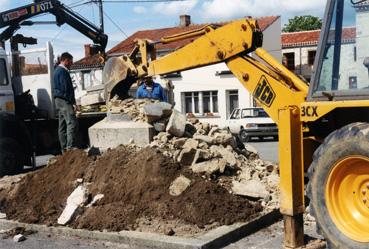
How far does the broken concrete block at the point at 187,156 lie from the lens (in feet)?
26.5

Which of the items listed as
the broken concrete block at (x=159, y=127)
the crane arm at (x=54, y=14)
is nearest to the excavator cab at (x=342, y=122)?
the broken concrete block at (x=159, y=127)

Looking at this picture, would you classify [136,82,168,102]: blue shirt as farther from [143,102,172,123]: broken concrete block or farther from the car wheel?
the car wheel

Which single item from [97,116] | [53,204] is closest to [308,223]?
[53,204]

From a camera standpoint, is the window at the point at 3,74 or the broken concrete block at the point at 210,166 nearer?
the broken concrete block at the point at 210,166

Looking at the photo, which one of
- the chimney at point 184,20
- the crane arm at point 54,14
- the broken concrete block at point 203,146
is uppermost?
the chimney at point 184,20

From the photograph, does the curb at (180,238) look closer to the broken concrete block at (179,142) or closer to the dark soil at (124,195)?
the dark soil at (124,195)

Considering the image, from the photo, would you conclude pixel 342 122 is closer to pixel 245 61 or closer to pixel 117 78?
pixel 245 61

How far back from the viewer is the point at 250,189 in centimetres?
775

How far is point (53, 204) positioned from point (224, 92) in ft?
94.9

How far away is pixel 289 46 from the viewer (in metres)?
40.2

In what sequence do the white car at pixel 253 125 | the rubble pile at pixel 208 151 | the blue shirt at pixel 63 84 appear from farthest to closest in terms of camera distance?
the white car at pixel 253 125
the blue shirt at pixel 63 84
the rubble pile at pixel 208 151

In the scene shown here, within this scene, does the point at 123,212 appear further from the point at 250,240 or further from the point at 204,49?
the point at 204,49

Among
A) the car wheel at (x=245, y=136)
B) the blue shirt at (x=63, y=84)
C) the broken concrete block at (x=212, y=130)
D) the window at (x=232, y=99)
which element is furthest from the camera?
the window at (x=232, y=99)

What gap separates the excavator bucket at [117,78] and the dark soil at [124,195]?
4.63 feet
